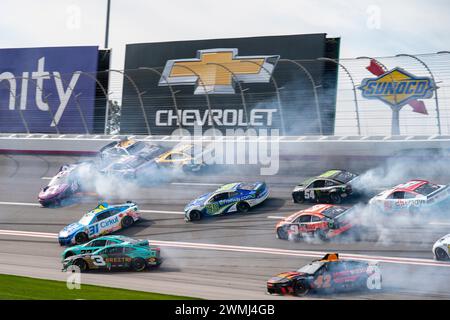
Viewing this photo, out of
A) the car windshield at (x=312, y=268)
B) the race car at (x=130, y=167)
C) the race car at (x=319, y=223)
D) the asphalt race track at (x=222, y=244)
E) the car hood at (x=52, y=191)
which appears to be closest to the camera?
the car windshield at (x=312, y=268)

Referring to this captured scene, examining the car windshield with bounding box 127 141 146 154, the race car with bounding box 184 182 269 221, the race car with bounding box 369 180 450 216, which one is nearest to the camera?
the race car with bounding box 369 180 450 216

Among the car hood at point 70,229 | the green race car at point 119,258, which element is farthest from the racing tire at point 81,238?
the green race car at point 119,258

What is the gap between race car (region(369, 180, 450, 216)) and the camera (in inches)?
839

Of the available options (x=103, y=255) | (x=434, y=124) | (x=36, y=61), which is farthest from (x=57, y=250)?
(x=36, y=61)

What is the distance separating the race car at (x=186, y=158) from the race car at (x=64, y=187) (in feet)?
10.5

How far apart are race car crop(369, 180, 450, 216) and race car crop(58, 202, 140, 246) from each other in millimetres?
8240

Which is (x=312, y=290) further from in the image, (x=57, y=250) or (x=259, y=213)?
(x=57, y=250)

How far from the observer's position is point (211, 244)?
22109 millimetres

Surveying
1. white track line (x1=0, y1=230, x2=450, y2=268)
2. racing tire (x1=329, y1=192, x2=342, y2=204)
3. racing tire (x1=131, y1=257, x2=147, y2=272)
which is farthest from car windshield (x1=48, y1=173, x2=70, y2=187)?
racing tire (x1=329, y1=192, x2=342, y2=204)

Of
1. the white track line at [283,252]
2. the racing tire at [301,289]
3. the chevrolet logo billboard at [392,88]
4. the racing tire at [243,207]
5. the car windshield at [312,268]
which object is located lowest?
the racing tire at [301,289]

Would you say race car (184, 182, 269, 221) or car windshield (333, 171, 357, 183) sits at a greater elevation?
car windshield (333, 171, 357, 183)

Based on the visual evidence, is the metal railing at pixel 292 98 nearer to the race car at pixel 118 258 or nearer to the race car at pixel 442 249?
the race car at pixel 442 249

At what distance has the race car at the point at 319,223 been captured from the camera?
20.8 meters

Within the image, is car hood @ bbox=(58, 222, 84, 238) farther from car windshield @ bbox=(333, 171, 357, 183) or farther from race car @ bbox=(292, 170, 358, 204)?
car windshield @ bbox=(333, 171, 357, 183)
